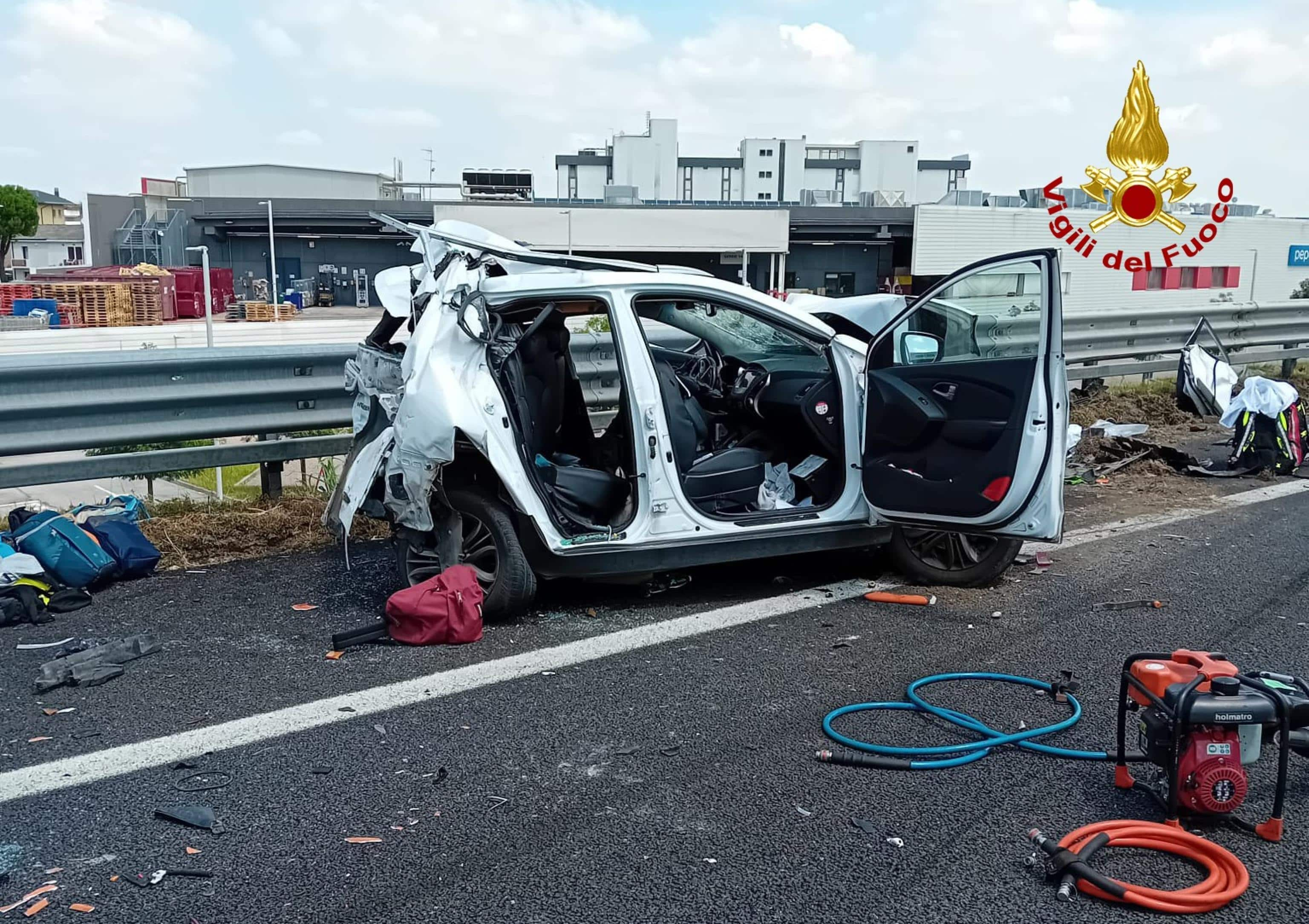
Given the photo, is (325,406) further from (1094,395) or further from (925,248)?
(925,248)

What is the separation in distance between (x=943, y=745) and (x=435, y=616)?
7.12 ft

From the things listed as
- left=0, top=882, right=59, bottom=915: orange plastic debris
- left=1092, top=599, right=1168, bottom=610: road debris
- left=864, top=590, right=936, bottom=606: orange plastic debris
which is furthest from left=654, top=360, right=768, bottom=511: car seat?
left=0, top=882, right=59, bottom=915: orange plastic debris

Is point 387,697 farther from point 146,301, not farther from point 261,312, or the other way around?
point 146,301

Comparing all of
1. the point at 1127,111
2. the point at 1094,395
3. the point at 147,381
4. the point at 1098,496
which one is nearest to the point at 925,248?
the point at 1127,111

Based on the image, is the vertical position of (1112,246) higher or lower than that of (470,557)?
higher

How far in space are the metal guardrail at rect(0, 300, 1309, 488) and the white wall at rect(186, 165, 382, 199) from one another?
6085 cm

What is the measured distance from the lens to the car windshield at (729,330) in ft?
19.1

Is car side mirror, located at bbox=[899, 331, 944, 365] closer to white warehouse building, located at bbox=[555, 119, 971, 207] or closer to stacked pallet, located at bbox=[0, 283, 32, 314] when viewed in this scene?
stacked pallet, located at bbox=[0, 283, 32, 314]

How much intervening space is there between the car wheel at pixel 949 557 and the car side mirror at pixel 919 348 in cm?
85

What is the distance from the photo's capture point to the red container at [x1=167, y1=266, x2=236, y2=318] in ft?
148

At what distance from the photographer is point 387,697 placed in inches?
163

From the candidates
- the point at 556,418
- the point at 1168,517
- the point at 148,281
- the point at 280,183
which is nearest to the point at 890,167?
the point at 280,183

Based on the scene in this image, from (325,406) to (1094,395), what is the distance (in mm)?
7812

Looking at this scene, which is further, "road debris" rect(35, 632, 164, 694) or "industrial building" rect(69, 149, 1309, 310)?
"industrial building" rect(69, 149, 1309, 310)
